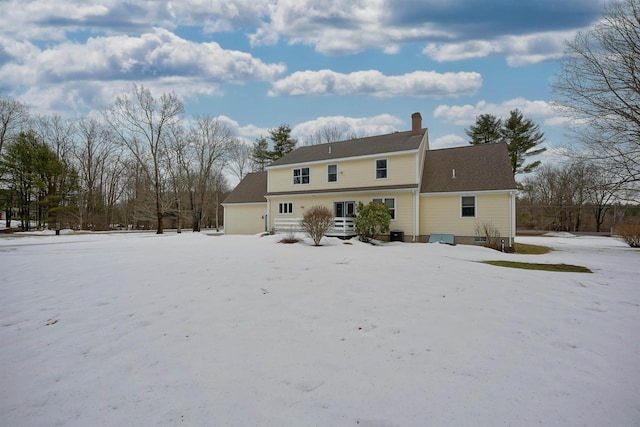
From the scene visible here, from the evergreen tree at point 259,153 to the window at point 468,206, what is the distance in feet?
102

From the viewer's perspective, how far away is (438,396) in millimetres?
2814

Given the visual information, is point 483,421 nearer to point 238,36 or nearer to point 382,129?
point 238,36

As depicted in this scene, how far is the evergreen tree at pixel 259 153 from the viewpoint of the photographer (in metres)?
44.1

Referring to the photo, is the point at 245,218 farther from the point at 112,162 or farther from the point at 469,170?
the point at 112,162

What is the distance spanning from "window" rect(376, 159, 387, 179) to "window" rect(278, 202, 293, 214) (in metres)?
6.95

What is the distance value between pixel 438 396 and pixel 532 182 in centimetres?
4391

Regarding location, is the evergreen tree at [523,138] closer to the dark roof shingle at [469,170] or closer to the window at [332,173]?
the dark roof shingle at [469,170]

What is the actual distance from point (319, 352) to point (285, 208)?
19780mm

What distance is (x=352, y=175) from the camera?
67.5ft

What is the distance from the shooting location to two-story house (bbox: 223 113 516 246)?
55.7 ft

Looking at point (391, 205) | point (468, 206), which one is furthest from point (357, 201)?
point (468, 206)

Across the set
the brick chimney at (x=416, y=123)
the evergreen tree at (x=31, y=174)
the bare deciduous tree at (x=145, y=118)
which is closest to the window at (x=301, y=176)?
the brick chimney at (x=416, y=123)

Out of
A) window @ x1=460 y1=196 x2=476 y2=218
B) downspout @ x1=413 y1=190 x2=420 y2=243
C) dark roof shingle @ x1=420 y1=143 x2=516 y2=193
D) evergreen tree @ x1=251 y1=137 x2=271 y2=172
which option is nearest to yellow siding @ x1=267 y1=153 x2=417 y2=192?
downspout @ x1=413 y1=190 x2=420 y2=243

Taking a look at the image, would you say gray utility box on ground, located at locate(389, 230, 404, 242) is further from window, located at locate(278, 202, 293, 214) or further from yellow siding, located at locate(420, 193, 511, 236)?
window, located at locate(278, 202, 293, 214)
